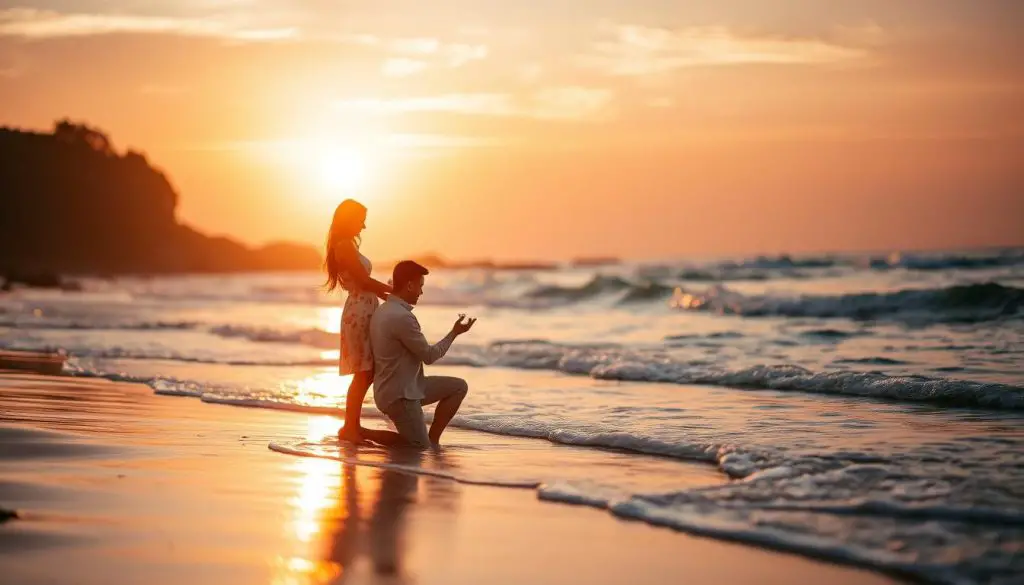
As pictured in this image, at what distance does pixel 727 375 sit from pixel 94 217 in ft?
344

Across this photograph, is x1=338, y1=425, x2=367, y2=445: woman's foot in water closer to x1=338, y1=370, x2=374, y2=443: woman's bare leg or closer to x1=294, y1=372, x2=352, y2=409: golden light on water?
x1=338, y1=370, x2=374, y2=443: woman's bare leg

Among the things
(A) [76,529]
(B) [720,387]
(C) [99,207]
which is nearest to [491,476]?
(A) [76,529]

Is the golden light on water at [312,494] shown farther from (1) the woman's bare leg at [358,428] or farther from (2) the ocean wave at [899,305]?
(2) the ocean wave at [899,305]

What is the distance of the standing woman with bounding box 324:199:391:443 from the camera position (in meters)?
8.71

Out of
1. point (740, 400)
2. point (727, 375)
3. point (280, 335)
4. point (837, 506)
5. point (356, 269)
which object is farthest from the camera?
point (280, 335)

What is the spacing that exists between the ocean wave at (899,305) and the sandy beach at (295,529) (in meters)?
17.3

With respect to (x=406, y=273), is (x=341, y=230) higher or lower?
higher

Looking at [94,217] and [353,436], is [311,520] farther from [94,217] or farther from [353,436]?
[94,217]

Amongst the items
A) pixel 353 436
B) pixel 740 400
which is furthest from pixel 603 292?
pixel 353 436

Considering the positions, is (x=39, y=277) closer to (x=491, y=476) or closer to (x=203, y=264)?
(x=491, y=476)

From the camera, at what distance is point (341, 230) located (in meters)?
8.76

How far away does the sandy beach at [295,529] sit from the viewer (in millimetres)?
4797

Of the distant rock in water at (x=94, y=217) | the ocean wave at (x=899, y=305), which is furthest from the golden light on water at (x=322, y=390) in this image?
the distant rock in water at (x=94, y=217)

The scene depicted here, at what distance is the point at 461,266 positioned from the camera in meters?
129
